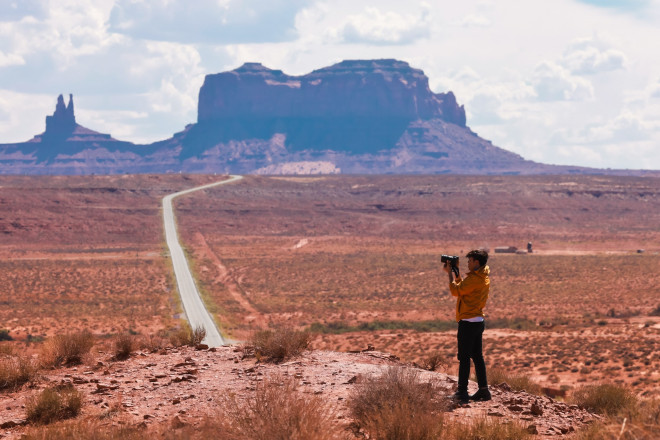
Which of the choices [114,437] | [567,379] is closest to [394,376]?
[114,437]

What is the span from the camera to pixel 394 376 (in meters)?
8.37

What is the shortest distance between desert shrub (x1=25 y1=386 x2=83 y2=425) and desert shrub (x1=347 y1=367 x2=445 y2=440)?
11.2 ft

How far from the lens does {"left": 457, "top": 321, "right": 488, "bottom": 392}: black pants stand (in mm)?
8945

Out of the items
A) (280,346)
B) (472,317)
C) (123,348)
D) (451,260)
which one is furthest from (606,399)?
(123,348)

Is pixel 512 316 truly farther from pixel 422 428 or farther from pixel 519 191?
pixel 519 191

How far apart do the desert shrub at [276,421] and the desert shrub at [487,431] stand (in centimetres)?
124

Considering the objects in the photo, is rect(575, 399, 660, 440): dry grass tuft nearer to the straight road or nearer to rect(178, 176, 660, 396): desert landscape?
rect(178, 176, 660, 396): desert landscape

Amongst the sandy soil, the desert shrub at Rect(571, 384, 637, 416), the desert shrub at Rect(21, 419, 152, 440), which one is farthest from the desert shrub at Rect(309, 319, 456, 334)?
the desert shrub at Rect(21, 419, 152, 440)

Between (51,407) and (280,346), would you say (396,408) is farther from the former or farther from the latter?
(280,346)

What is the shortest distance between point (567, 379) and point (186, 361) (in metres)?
12.0

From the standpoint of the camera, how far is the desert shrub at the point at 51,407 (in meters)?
8.55

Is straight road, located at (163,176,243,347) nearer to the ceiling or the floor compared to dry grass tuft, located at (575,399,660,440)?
nearer to the floor

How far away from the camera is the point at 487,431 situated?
23.6 feet

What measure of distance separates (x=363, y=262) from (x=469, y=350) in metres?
56.1
